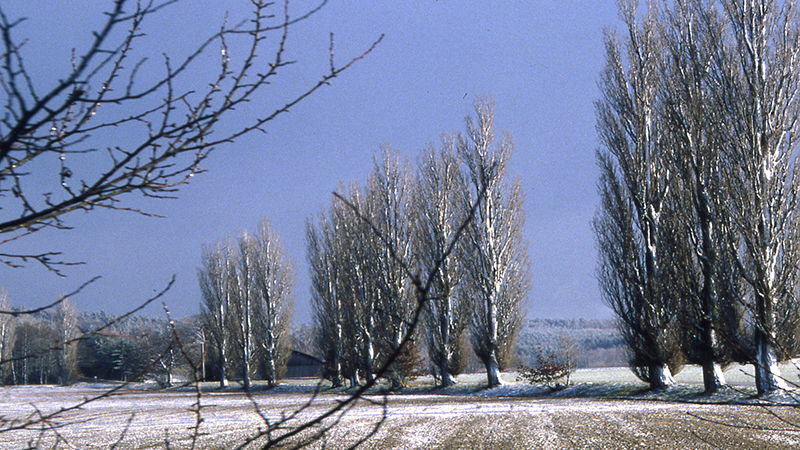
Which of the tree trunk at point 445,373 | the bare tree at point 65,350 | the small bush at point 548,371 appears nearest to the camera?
the small bush at point 548,371

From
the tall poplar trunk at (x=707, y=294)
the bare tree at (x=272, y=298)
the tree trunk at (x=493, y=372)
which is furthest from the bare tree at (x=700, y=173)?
the bare tree at (x=272, y=298)

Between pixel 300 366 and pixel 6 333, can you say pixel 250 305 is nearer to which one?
pixel 300 366

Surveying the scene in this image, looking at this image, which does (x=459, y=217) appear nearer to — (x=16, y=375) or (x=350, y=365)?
(x=350, y=365)

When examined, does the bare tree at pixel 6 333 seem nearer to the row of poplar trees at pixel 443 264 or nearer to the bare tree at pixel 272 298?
the bare tree at pixel 272 298

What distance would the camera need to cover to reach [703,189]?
15117mm

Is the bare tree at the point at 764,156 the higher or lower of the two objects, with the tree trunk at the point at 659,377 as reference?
higher

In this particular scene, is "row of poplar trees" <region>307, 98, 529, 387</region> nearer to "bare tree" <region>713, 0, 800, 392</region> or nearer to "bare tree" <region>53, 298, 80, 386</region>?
"bare tree" <region>713, 0, 800, 392</region>

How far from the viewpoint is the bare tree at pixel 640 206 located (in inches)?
643

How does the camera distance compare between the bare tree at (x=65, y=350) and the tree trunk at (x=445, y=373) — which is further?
the bare tree at (x=65, y=350)

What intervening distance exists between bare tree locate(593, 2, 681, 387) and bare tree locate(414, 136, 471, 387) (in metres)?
7.29

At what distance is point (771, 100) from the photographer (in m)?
13.6

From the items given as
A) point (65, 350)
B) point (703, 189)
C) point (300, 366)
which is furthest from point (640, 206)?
point (65, 350)

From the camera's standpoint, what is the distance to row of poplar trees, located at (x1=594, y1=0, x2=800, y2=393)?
13.3 meters

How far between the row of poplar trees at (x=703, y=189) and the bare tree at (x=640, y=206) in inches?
1.4
